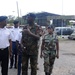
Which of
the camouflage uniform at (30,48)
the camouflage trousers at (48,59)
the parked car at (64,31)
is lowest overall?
the parked car at (64,31)

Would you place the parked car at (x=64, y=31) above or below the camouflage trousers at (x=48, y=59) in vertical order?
below

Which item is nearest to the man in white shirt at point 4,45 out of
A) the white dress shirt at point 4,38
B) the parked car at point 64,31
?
the white dress shirt at point 4,38

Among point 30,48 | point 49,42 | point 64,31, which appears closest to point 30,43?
point 30,48

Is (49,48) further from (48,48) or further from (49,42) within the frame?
(49,42)

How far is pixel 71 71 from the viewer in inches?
417

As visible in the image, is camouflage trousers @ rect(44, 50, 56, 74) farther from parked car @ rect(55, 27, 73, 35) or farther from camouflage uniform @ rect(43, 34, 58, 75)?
parked car @ rect(55, 27, 73, 35)

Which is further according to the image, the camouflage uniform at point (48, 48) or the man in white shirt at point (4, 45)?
the camouflage uniform at point (48, 48)

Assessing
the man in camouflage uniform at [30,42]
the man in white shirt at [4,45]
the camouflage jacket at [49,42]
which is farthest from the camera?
the camouflage jacket at [49,42]

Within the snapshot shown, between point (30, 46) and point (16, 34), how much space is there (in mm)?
2747

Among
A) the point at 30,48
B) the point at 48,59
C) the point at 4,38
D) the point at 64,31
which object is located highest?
the point at 4,38

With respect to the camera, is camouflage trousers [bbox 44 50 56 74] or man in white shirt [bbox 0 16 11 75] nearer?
man in white shirt [bbox 0 16 11 75]

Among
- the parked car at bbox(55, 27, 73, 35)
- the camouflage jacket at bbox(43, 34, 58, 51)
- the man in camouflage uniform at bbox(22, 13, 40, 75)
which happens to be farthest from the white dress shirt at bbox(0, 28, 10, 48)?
the parked car at bbox(55, 27, 73, 35)

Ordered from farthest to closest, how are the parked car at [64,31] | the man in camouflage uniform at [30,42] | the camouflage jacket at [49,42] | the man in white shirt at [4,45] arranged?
the parked car at [64,31] < the camouflage jacket at [49,42] < the man in camouflage uniform at [30,42] < the man in white shirt at [4,45]

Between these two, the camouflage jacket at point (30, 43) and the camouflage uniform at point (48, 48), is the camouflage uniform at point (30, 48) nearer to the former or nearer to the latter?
the camouflage jacket at point (30, 43)
